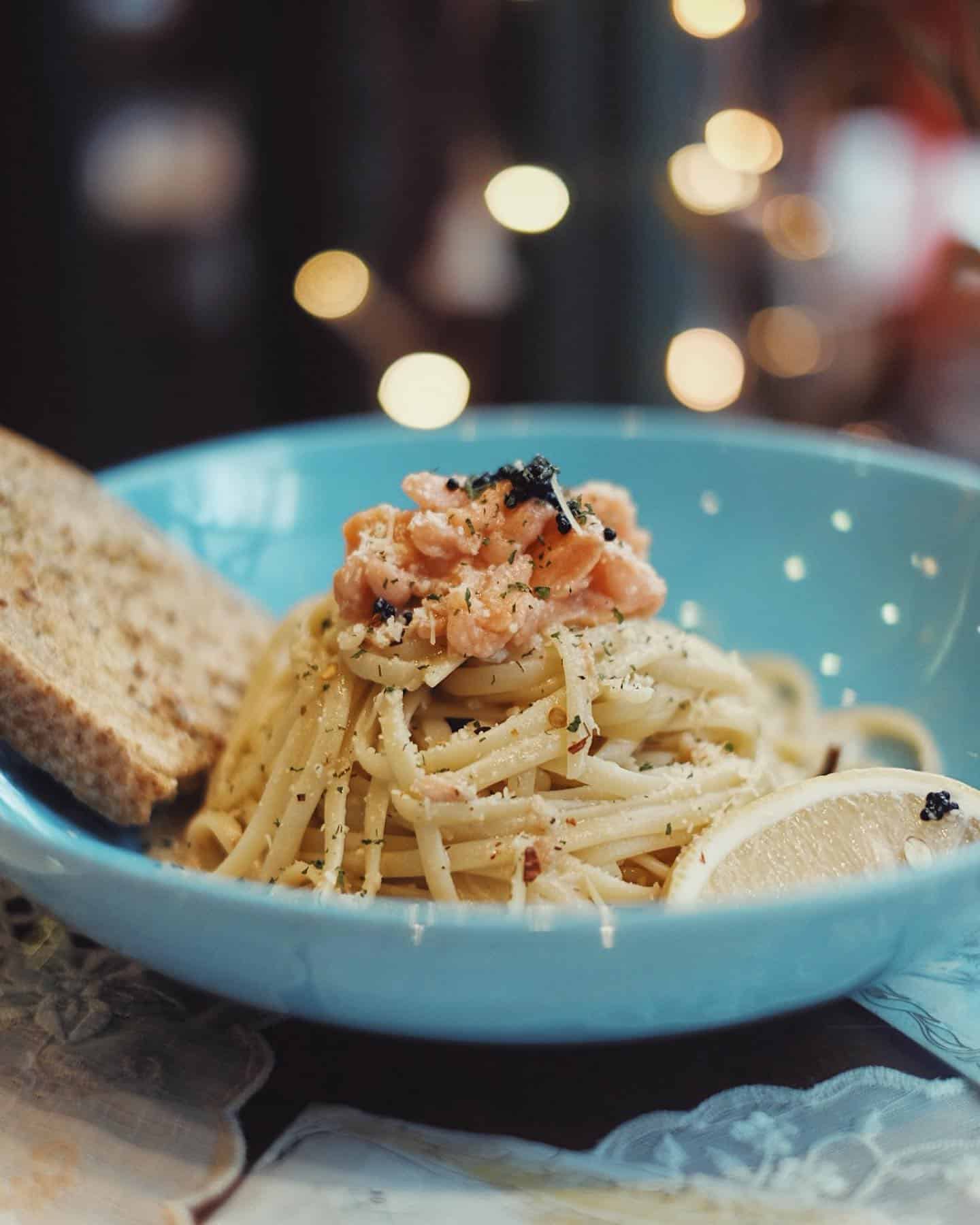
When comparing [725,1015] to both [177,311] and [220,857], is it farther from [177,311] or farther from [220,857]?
[177,311]

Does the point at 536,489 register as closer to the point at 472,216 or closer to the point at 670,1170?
the point at 670,1170

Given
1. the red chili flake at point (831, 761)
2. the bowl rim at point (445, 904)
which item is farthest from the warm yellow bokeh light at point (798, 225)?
the bowl rim at point (445, 904)

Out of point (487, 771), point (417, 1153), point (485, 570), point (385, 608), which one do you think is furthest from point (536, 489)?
point (417, 1153)

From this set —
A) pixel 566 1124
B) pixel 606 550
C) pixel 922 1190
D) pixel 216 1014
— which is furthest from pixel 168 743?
pixel 922 1190

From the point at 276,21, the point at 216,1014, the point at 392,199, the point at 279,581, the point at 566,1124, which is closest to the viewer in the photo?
the point at 566,1124

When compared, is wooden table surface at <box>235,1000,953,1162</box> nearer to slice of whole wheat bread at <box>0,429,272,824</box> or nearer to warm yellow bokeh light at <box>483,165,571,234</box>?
slice of whole wheat bread at <box>0,429,272,824</box>

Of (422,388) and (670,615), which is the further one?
(422,388)
